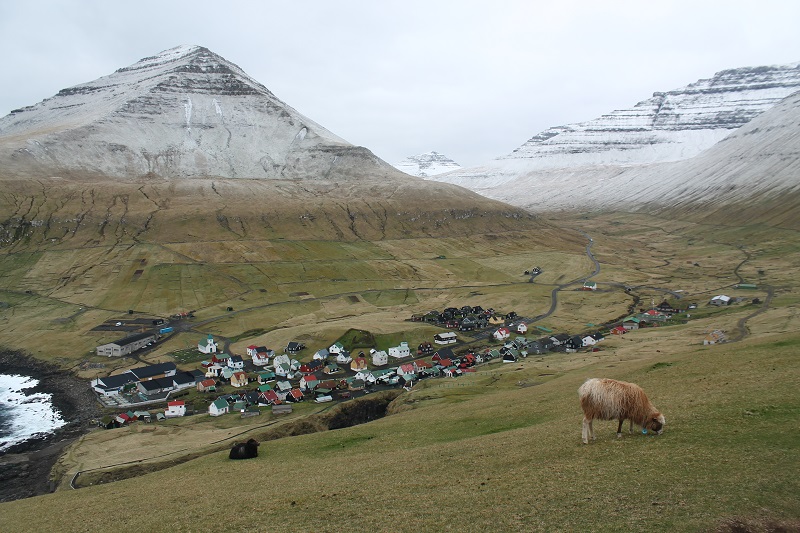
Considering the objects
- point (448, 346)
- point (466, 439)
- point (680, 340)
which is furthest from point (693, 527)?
point (448, 346)

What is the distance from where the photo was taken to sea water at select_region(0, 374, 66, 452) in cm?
8419

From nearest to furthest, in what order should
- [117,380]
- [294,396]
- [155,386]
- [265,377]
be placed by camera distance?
[294,396] → [155,386] → [117,380] → [265,377]

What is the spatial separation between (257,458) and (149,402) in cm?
7001

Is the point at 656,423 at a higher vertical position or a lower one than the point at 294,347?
higher

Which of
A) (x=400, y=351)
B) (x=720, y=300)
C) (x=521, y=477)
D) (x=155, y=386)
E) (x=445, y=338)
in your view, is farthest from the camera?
(x=720, y=300)

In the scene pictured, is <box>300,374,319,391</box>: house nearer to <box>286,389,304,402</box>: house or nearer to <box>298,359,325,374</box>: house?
<box>286,389,304,402</box>: house

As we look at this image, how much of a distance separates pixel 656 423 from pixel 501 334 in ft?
352

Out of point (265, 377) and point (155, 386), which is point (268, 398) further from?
point (155, 386)

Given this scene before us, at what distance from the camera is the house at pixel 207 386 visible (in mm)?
103812

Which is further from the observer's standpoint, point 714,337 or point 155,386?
point 155,386

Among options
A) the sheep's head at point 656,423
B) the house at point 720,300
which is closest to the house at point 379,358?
the sheep's head at point 656,423

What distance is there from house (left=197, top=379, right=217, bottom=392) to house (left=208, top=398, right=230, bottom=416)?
14.6 metres

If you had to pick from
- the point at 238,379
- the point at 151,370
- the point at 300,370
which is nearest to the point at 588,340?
the point at 300,370

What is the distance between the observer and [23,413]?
308ft
